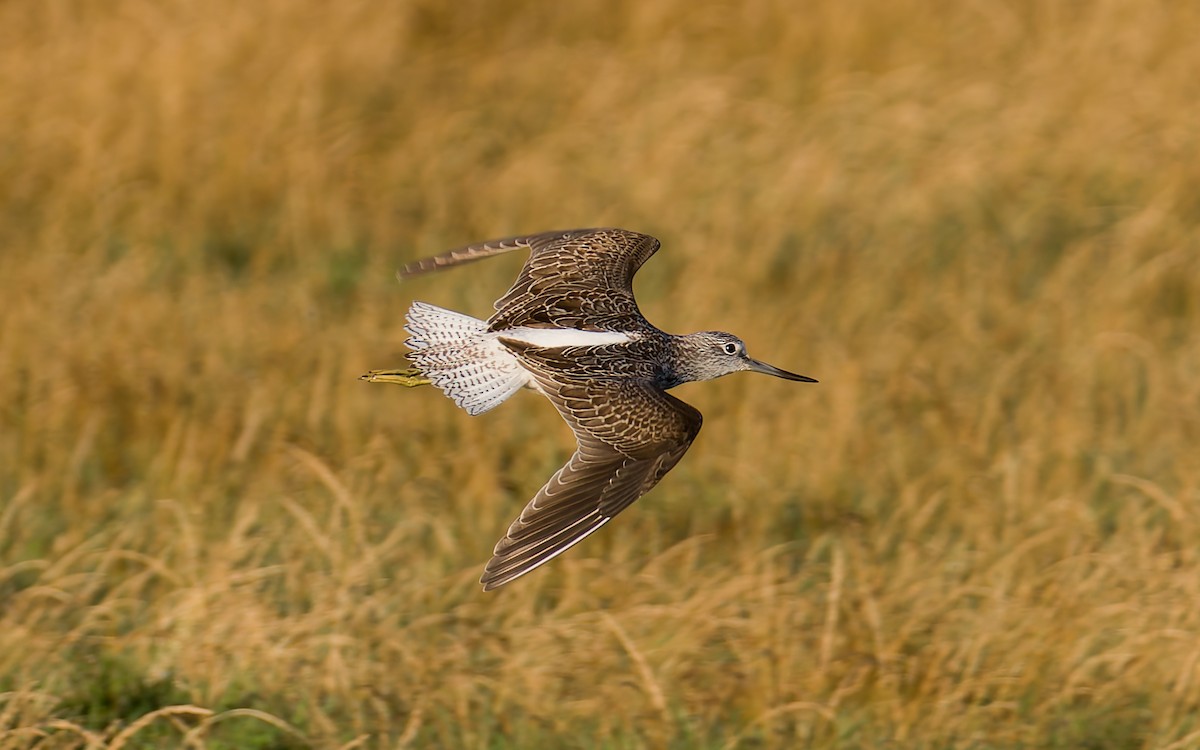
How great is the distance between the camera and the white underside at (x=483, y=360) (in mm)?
4820

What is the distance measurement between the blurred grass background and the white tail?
99 cm

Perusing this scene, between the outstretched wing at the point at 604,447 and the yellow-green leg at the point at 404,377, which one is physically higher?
the yellow-green leg at the point at 404,377

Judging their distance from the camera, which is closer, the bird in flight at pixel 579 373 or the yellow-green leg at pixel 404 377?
the bird in flight at pixel 579 373

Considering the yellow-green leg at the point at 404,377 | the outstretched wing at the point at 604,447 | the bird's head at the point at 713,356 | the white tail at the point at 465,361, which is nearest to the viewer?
the outstretched wing at the point at 604,447

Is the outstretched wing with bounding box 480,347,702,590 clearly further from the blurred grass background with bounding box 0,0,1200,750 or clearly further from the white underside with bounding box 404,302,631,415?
the blurred grass background with bounding box 0,0,1200,750

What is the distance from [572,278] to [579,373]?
2.24 feet

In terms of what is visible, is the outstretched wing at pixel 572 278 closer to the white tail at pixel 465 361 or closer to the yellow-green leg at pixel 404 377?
the white tail at pixel 465 361

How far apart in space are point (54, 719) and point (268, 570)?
817 mm

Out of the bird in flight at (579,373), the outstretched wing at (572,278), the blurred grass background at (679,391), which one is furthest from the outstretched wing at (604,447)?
the blurred grass background at (679,391)

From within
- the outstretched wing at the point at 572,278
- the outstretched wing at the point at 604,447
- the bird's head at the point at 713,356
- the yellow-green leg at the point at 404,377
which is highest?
the outstretched wing at the point at 572,278

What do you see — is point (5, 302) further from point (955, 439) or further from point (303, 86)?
point (955, 439)

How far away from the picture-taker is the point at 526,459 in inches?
277

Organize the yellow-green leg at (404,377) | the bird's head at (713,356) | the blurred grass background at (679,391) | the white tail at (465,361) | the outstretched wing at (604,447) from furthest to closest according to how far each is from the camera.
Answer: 1. the blurred grass background at (679,391)
2. the bird's head at (713,356)
3. the yellow-green leg at (404,377)
4. the white tail at (465,361)
5. the outstretched wing at (604,447)

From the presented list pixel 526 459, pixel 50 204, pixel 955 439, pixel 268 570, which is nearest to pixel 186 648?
pixel 268 570
